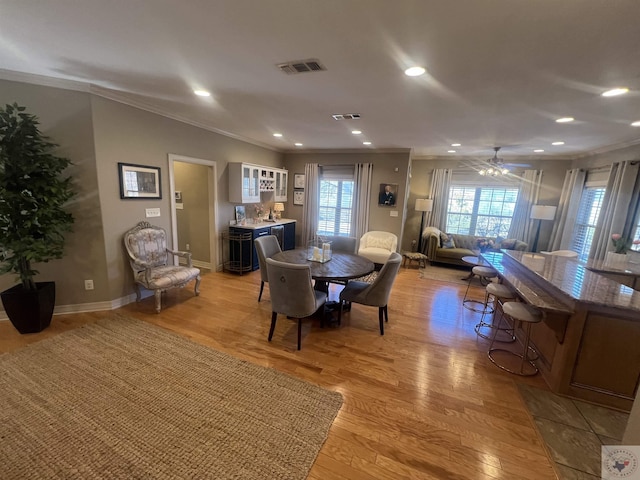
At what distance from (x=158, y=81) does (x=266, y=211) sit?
3.65 m

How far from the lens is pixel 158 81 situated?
249 centimetres

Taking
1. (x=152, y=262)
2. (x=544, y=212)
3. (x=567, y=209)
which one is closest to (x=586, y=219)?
(x=567, y=209)

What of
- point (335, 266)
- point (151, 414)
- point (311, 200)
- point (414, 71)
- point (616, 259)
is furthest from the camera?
point (311, 200)

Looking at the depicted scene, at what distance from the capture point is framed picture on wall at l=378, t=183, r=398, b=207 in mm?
5652

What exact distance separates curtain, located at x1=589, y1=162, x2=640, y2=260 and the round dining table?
4129 millimetres

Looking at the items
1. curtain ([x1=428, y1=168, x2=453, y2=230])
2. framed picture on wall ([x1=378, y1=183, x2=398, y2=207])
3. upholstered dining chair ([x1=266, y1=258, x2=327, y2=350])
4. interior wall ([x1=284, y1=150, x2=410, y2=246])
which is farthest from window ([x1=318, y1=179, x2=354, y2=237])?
upholstered dining chair ([x1=266, y1=258, x2=327, y2=350])

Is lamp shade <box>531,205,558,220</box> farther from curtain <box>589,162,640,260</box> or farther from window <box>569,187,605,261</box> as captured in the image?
curtain <box>589,162,640,260</box>

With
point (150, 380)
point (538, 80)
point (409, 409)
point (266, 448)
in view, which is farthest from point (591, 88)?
point (150, 380)

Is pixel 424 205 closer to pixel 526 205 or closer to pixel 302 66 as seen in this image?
pixel 526 205

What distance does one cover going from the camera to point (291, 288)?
2494 mm

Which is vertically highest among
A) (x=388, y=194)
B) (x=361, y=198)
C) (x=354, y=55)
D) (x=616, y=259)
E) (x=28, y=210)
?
(x=354, y=55)

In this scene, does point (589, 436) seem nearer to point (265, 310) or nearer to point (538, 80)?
point (538, 80)

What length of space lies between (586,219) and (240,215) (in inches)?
265

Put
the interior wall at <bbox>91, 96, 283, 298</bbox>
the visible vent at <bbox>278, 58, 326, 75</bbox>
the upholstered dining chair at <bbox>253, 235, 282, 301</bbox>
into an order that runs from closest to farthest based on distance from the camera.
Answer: the visible vent at <bbox>278, 58, 326, 75</bbox>, the interior wall at <bbox>91, 96, 283, 298</bbox>, the upholstered dining chair at <bbox>253, 235, 282, 301</bbox>
